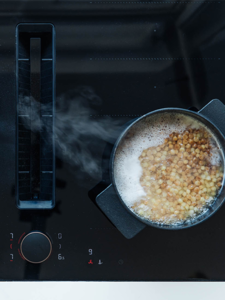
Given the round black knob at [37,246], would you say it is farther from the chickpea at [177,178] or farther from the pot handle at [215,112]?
the pot handle at [215,112]

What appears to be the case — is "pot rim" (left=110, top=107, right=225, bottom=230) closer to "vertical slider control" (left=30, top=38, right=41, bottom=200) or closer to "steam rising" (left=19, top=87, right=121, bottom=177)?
"steam rising" (left=19, top=87, right=121, bottom=177)

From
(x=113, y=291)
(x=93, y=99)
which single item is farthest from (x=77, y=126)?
(x=113, y=291)

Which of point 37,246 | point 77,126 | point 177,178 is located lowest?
point 37,246

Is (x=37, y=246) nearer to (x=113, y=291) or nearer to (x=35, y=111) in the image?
(x=113, y=291)

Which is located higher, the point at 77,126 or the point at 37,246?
the point at 77,126

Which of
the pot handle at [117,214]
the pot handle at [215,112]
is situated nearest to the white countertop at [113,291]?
the pot handle at [117,214]

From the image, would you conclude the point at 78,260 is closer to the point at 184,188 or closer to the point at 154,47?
the point at 184,188

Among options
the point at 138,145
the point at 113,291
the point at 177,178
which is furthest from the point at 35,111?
the point at 113,291
